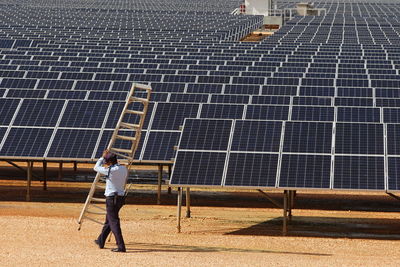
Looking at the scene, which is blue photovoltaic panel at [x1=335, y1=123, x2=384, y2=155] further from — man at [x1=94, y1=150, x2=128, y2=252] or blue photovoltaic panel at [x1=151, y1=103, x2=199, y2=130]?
man at [x1=94, y1=150, x2=128, y2=252]

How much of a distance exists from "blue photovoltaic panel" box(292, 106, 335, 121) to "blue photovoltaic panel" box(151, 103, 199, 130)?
9.32 feet

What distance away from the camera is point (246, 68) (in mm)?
43844

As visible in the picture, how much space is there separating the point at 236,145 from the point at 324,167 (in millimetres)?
2168

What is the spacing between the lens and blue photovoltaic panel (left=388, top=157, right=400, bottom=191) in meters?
22.0

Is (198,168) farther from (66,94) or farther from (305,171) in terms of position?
(66,94)

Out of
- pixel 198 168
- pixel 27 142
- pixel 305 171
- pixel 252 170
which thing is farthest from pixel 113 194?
pixel 27 142

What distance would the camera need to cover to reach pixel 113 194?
19219mm

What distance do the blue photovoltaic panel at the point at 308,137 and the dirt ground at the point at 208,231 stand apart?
6.08 ft

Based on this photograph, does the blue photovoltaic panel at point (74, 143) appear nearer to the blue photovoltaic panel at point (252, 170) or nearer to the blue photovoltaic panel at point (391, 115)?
the blue photovoltaic panel at point (252, 170)

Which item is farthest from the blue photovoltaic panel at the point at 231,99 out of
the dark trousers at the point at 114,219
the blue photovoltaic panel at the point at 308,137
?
the dark trousers at the point at 114,219

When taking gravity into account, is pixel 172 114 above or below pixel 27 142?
above

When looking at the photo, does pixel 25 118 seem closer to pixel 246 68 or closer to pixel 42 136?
pixel 42 136

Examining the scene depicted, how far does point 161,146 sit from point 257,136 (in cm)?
347

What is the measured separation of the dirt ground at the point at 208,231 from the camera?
741 inches
